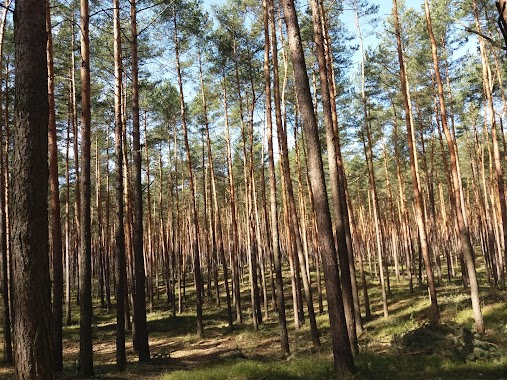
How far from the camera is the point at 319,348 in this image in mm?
12469

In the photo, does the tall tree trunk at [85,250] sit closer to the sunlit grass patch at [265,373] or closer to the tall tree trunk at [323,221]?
the sunlit grass patch at [265,373]

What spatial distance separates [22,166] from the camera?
13.4 feet

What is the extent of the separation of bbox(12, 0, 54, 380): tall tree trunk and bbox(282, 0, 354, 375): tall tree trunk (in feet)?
16.0

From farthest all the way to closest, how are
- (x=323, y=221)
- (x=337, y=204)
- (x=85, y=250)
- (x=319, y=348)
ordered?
(x=319, y=348), (x=337, y=204), (x=85, y=250), (x=323, y=221)

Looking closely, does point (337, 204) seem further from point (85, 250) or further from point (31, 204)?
point (31, 204)

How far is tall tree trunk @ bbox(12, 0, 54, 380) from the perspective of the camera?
12.7ft

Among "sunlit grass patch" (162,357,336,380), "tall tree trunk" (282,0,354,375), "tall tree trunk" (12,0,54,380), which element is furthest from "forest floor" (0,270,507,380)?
"tall tree trunk" (12,0,54,380)

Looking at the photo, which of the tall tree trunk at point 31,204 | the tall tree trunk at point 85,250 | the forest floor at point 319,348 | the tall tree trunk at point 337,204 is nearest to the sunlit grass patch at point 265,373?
the forest floor at point 319,348

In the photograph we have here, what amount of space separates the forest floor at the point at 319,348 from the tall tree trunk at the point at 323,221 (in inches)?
23.3

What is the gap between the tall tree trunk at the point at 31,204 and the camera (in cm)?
386

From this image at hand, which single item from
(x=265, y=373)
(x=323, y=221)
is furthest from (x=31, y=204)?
(x=265, y=373)

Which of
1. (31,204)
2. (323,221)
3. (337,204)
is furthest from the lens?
(337,204)

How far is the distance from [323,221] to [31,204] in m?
5.19

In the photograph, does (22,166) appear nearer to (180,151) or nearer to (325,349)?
(325,349)
